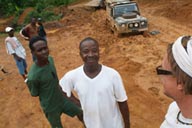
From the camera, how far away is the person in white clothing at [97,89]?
3.01 m

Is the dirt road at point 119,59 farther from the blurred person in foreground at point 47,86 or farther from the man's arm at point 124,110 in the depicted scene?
the man's arm at point 124,110

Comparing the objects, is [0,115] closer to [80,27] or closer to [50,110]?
[50,110]

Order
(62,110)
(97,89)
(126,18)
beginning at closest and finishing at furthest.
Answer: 1. (97,89)
2. (62,110)
3. (126,18)

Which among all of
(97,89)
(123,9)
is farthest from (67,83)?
(123,9)

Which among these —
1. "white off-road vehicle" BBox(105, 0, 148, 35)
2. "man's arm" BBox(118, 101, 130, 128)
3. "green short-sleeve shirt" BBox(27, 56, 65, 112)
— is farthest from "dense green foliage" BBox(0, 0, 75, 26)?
"man's arm" BBox(118, 101, 130, 128)

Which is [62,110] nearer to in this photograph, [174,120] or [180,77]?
[174,120]

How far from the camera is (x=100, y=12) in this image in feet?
64.6

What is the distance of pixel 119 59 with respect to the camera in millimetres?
10062

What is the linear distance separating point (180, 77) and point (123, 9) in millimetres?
11842

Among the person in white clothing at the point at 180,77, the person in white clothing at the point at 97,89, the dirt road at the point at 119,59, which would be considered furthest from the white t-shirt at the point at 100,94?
the dirt road at the point at 119,59

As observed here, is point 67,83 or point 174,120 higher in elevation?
point 174,120

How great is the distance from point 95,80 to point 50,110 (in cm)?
145

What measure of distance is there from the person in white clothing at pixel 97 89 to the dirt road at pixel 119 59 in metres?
2.76

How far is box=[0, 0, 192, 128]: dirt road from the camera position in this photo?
658 cm
